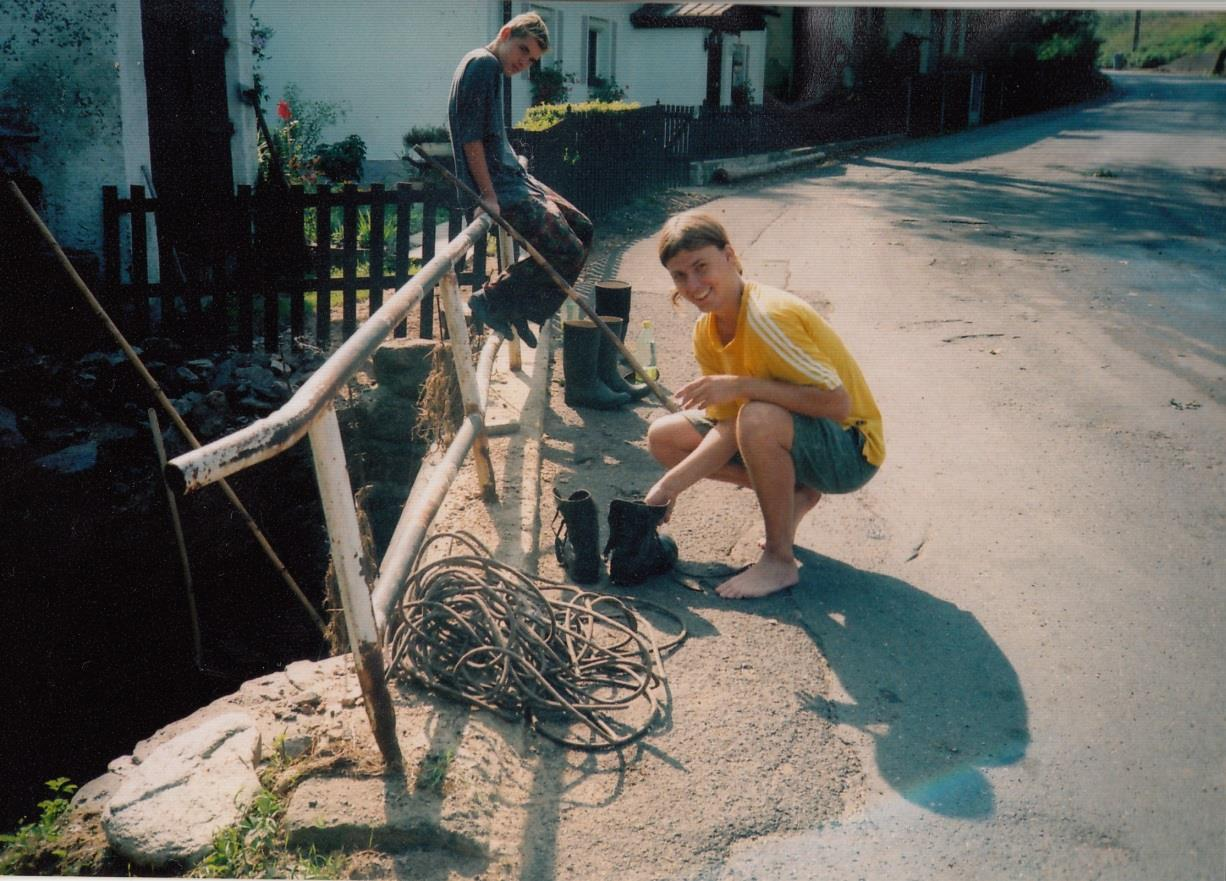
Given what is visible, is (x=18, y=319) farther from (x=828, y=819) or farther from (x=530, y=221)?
(x=828, y=819)

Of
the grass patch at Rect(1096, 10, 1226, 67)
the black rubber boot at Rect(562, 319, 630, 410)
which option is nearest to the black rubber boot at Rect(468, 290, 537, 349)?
the black rubber boot at Rect(562, 319, 630, 410)

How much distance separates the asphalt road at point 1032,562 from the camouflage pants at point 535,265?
3.67ft

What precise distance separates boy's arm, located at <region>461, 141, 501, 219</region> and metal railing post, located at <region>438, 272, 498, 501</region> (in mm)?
807

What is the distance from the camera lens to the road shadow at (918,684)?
2.34 m

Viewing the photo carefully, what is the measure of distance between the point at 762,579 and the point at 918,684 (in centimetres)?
58

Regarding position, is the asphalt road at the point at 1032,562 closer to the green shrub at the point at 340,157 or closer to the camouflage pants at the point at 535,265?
the camouflage pants at the point at 535,265

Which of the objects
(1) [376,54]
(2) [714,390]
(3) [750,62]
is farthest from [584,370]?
(3) [750,62]

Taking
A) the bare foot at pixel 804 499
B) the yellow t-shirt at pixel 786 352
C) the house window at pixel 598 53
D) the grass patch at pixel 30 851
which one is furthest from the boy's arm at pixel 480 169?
the house window at pixel 598 53

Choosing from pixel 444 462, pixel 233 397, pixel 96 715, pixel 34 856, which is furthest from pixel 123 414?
pixel 34 856

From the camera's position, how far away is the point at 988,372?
5.41 m

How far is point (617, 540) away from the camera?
308cm

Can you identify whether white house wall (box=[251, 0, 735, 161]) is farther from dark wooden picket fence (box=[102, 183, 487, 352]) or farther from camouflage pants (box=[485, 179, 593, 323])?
camouflage pants (box=[485, 179, 593, 323])

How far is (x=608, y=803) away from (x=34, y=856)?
119cm

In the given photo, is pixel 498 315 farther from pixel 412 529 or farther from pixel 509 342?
pixel 412 529
